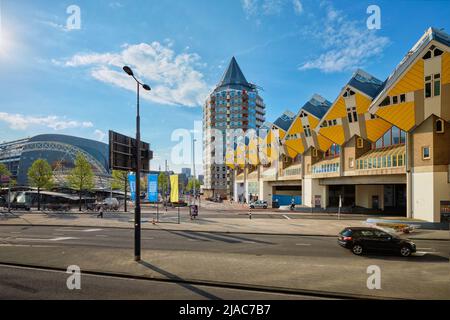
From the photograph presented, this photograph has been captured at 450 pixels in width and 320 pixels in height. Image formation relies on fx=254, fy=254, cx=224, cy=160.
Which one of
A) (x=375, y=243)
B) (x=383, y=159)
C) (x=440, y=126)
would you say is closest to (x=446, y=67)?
(x=440, y=126)

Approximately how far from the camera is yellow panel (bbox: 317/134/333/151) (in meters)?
40.7

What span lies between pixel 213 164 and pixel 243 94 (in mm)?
34675

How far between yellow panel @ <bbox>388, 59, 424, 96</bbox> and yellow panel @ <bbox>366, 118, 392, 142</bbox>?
6648 millimetres

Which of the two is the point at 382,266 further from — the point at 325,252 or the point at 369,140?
the point at 369,140

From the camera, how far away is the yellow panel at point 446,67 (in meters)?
22.8

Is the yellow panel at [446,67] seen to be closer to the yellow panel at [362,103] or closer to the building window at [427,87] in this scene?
the building window at [427,87]

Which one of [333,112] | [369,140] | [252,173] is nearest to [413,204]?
[369,140]

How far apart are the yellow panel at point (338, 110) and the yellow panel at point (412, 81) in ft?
30.3

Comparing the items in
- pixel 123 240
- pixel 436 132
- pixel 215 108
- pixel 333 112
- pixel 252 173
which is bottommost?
pixel 123 240

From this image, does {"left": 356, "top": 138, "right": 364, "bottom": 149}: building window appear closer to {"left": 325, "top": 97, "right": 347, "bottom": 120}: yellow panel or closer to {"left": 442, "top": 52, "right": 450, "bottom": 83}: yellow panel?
{"left": 325, "top": 97, "right": 347, "bottom": 120}: yellow panel

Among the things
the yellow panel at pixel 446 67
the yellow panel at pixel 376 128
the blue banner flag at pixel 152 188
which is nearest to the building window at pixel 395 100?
the yellow panel at pixel 446 67

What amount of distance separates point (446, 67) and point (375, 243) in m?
19.7

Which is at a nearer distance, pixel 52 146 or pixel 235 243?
pixel 235 243

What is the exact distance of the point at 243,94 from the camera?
115812 mm
